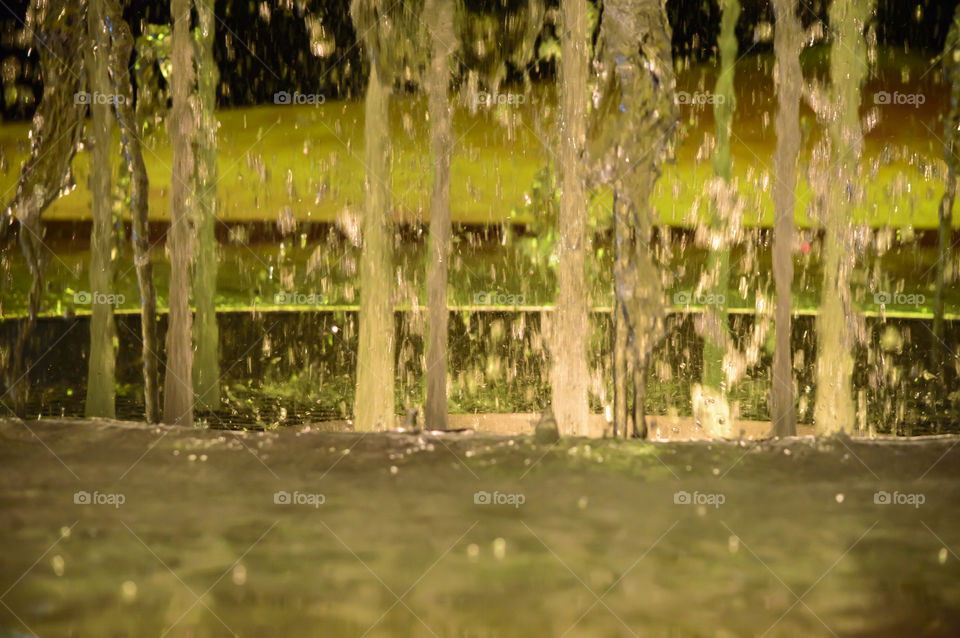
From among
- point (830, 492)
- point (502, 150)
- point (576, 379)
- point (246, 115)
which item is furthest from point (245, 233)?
point (830, 492)

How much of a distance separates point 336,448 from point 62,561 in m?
3.49

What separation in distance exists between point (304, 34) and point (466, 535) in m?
14.8

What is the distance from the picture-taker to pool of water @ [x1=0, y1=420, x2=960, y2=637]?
5988 mm

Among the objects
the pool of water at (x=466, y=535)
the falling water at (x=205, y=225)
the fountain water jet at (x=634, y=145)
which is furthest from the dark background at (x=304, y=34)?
the pool of water at (x=466, y=535)

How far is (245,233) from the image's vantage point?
214ft

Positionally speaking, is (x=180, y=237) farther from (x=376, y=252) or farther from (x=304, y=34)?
(x=304, y=34)

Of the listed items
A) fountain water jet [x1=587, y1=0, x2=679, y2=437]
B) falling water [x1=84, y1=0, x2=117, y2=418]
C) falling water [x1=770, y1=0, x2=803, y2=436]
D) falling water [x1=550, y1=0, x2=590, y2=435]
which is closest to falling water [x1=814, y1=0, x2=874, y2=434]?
falling water [x1=770, y1=0, x2=803, y2=436]

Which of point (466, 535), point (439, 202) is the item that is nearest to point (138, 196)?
point (439, 202)

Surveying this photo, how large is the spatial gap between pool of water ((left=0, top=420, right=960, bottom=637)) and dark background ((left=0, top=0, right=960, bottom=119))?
6605 mm

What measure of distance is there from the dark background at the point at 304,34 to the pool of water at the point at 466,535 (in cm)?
Answer: 660

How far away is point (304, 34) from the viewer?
2019 cm

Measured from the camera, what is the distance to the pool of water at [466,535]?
599 cm

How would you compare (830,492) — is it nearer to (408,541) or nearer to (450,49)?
(408,541)

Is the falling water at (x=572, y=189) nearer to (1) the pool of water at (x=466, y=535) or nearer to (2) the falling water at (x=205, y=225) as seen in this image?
(1) the pool of water at (x=466, y=535)
